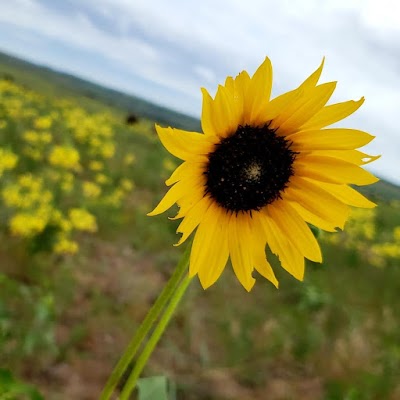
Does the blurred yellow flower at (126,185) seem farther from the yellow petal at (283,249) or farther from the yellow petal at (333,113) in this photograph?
the yellow petal at (333,113)

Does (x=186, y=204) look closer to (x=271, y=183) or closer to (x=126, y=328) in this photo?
(x=271, y=183)

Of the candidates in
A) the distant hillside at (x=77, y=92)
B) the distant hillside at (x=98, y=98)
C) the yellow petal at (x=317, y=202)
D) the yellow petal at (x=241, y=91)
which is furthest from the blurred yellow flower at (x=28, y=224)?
the distant hillside at (x=77, y=92)

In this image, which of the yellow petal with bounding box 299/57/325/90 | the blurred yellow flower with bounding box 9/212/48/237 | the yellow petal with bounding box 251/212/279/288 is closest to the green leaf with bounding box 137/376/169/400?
the yellow petal with bounding box 251/212/279/288

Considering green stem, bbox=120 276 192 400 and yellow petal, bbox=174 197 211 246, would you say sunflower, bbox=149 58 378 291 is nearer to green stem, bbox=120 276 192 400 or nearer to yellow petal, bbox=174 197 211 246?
yellow petal, bbox=174 197 211 246

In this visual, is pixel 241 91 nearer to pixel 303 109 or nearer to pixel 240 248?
pixel 303 109

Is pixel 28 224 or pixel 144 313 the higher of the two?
pixel 28 224

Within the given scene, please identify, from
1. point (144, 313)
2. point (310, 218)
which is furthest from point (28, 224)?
point (310, 218)
